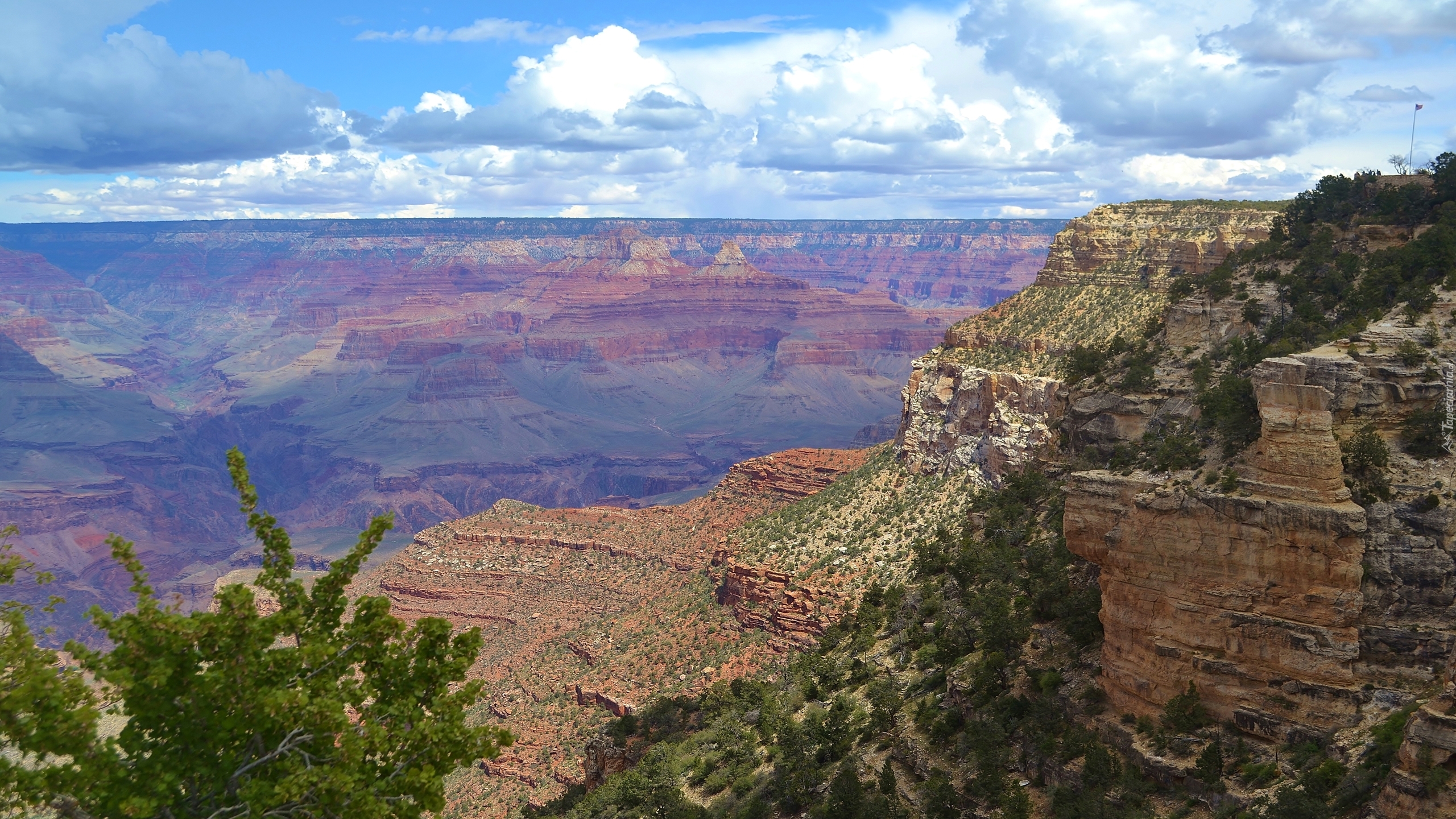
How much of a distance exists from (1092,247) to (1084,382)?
146ft

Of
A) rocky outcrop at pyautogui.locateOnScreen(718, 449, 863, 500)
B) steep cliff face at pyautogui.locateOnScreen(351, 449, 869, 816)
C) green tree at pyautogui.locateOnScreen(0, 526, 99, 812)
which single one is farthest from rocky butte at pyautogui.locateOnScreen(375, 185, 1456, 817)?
rocky outcrop at pyautogui.locateOnScreen(718, 449, 863, 500)

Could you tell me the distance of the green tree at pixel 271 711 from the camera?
15656 mm

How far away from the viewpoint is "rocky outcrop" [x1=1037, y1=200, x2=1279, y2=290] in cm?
6894

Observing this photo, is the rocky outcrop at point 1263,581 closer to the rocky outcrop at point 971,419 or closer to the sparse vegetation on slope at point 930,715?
the sparse vegetation on slope at point 930,715

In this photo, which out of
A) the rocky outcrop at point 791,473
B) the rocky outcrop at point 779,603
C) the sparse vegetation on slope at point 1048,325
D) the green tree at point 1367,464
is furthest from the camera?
the rocky outcrop at point 791,473

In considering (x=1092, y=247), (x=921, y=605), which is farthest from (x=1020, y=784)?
(x=1092, y=247)

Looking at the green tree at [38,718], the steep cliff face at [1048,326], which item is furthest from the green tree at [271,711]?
the steep cliff face at [1048,326]

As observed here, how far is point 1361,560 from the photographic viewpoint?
71.5 ft

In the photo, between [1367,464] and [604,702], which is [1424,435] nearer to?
[1367,464]

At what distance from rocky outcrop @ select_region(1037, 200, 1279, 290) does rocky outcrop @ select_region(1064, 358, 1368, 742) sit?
1768 inches

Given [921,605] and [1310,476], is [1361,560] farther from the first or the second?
[921,605]

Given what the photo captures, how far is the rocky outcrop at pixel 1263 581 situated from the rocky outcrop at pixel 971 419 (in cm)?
2951

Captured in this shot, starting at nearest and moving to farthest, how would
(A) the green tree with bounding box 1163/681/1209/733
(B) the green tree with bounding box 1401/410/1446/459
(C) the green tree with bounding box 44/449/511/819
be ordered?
(C) the green tree with bounding box 44/449/511/819 → (B) the green tree with bounding box 1401/410/1446/459 → (A) the green tree with bounding box 1163/681/1209/733

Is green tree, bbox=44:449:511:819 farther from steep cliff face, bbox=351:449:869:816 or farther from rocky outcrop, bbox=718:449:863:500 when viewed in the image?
rocky outcrop, bbox=718:449:863:500
